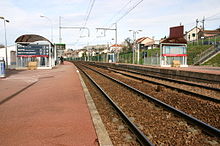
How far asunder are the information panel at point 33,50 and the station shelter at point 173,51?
50.9 ft

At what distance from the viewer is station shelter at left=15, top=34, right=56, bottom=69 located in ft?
81.1

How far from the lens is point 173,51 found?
27719 millimetres

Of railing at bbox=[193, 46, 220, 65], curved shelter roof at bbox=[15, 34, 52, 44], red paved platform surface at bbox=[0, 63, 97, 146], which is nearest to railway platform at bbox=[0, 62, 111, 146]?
red paved platform surface at bbox=[0, 63, 97, 146]

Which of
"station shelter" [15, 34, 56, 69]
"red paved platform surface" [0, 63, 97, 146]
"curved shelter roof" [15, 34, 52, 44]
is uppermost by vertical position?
"curved shelter roof" [15, 34, 52, 44]

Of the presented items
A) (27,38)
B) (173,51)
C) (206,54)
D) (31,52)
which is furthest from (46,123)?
(206,54)

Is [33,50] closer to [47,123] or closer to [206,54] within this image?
[47,123]

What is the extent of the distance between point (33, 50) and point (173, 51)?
61.5 feet

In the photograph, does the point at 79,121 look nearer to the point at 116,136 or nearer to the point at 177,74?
the point at 116,136

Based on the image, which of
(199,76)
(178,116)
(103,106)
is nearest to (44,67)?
(199,76)

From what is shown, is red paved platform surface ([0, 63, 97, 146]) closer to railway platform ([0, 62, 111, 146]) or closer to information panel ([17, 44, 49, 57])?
railway platform ([0, 62, 111, 146])

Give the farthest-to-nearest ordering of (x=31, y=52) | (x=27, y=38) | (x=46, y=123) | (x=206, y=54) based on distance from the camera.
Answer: (x=206, y=54) < (x=31, y=52) < (x=27, y=38) < (x=46, y=123)

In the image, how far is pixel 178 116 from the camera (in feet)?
17.4

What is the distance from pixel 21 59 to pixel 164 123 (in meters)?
24.4

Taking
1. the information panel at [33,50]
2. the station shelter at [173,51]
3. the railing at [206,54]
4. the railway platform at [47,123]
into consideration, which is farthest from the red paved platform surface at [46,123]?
the railing at [206,54]
